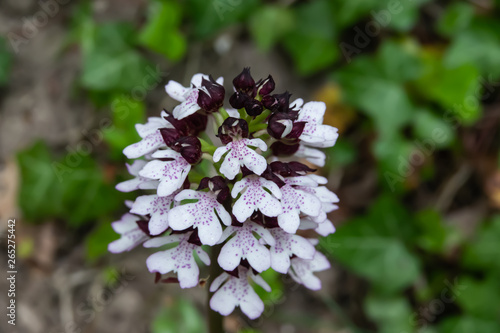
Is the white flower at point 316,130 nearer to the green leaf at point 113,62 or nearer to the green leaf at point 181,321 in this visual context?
the green leaf at point 181,321

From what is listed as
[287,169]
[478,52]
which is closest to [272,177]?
[287,169]

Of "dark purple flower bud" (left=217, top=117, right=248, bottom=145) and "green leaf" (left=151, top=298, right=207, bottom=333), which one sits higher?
"dark purple flower bud" (left=217, top=117, right=248, bottom=145)

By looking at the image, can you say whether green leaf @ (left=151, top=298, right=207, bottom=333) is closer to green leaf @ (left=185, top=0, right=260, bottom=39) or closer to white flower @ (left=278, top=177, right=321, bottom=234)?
white flower @ (left=278, top=177, right=321, bottom=234)

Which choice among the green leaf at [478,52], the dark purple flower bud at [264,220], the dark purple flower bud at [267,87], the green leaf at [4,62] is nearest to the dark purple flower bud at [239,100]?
the dark purple flower bud at [267,87]

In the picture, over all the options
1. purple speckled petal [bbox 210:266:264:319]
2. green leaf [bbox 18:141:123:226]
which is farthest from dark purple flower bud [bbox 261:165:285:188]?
green leaf [bbox 18:141:123:226]

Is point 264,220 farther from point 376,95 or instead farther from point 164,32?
point 164,32
